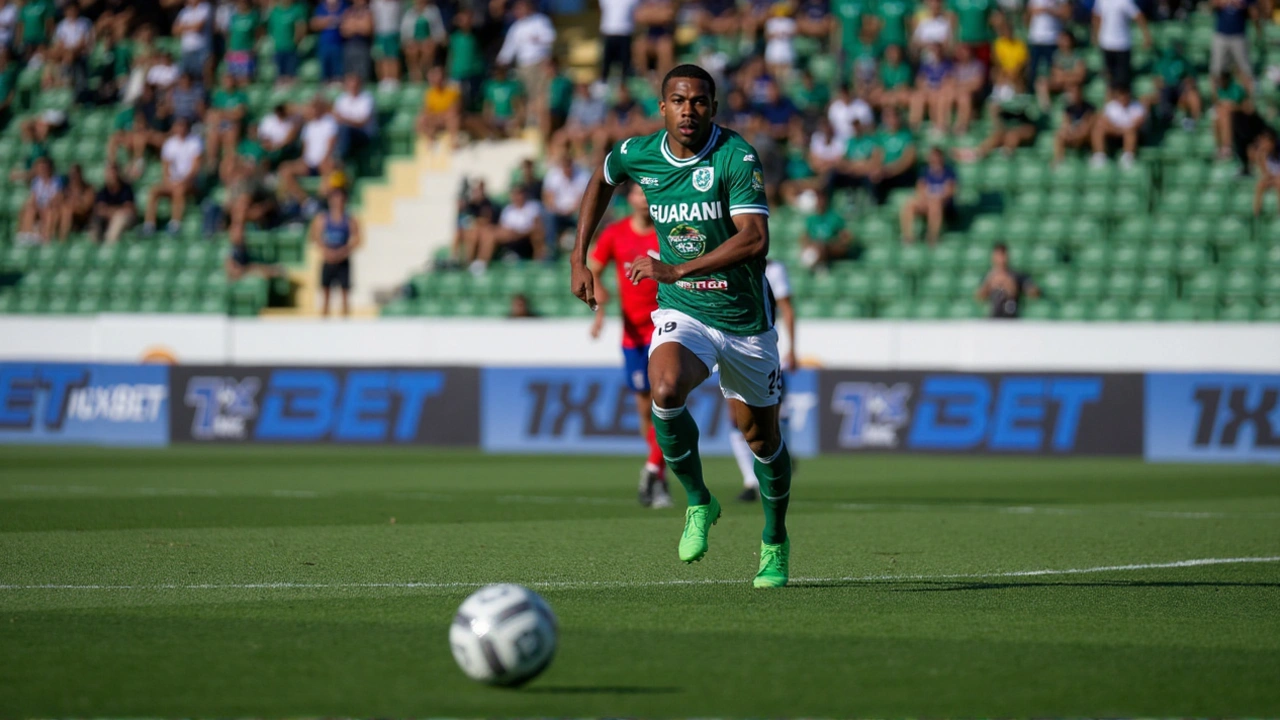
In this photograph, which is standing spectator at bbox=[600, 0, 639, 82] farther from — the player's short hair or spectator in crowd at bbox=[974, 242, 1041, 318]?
the player's short hair

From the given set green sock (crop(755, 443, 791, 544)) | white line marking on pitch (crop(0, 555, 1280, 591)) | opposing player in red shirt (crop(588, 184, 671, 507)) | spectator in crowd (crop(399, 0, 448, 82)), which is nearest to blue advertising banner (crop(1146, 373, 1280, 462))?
opposing player in red shirt (crop(588, 184, 671, 507))

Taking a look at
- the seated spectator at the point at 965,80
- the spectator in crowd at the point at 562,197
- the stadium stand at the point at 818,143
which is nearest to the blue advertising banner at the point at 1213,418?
the stadium stand at the point at 818,143

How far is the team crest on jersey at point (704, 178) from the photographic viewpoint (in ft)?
27.0

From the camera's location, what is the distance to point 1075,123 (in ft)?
80.5

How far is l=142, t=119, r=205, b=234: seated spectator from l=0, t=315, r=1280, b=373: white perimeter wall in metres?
2.79

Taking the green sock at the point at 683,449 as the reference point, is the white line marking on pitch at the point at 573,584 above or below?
below

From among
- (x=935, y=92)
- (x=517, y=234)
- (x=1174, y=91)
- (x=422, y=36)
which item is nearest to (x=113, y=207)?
(x=422, y=36)

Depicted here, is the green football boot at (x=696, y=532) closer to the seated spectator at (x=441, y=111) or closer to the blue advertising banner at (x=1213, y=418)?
the blue advertising banner at (x=1213, y=418)

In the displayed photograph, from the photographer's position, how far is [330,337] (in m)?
25.0

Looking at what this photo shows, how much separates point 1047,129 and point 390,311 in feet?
32.5

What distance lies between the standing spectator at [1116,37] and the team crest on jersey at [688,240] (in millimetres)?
17753

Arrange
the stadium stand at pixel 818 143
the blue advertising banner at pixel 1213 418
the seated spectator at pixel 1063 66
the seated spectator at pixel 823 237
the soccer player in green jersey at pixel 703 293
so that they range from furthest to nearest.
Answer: the seated spectator at pixel 1063 66 → the seated spectator at pixel 823 237 → the stadium stand at pixel 818 143 → the blue advertising banner at pixel 1213 418 → the soccer player in green jersey at pixel 703 293

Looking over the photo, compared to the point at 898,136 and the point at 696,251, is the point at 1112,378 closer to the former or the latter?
the point at 898,136

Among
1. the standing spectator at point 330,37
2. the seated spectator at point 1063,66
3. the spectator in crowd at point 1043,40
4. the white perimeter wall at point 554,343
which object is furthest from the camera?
the standing spectator at point 330,37
